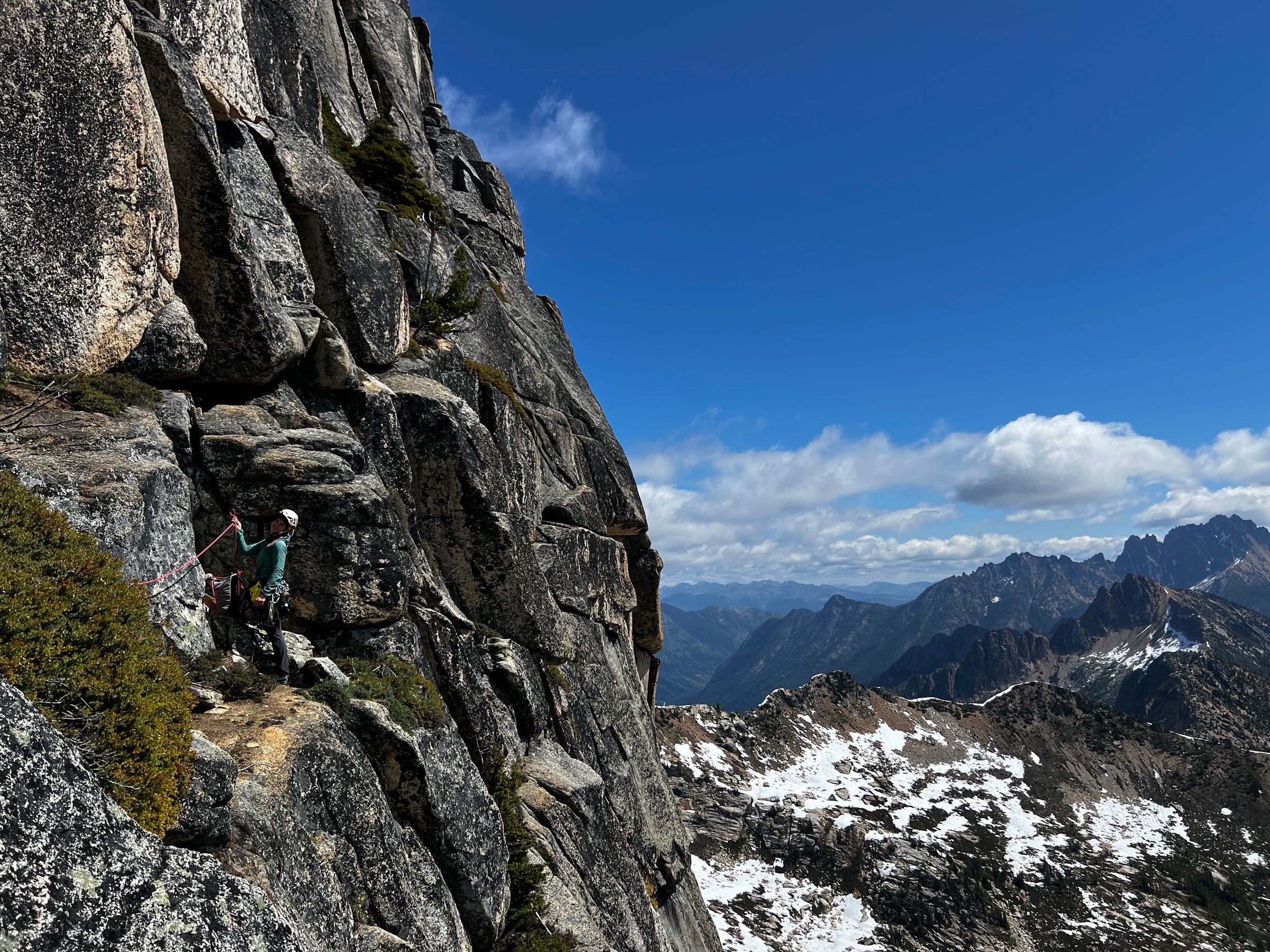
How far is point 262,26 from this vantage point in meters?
25.5

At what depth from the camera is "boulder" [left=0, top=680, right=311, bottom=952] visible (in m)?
5.79

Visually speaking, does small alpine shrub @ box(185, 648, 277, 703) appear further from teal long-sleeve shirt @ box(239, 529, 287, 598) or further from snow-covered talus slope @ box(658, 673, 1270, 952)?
snow-covered talus slope @ box(658, 673, 1270, 952)

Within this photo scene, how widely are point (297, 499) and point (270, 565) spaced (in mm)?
2243

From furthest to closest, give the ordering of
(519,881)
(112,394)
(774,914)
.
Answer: (774,914)
(519,881)
(112,394)

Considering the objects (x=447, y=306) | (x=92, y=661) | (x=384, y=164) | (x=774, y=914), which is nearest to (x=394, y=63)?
(x=384, y=164)

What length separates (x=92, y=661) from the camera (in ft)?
27.5

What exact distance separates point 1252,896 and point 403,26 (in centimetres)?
15702

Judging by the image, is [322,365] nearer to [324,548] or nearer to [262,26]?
[324,548]

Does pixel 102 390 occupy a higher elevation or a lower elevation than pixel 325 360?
lower

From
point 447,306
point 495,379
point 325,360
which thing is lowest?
point 325,360

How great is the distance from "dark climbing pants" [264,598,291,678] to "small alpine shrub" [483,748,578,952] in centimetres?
709

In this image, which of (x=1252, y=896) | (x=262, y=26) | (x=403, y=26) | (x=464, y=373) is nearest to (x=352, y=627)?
(x=464, y=373)

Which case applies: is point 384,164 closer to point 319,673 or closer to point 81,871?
point 319,673

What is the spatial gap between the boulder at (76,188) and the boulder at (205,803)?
974 centimetres
